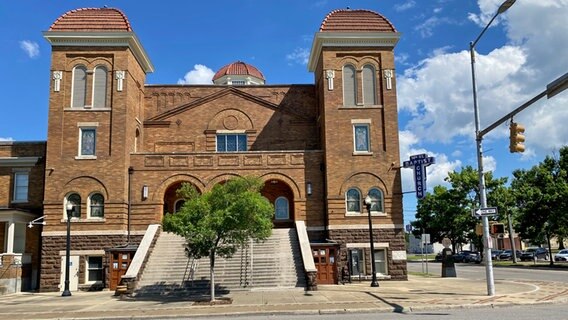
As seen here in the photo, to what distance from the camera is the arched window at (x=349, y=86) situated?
94.0 feet

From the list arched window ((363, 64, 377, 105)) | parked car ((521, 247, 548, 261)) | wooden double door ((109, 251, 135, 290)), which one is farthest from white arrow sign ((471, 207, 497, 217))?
parked car ((521, 247, 548, 261))

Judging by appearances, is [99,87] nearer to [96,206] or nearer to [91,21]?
[91,21]

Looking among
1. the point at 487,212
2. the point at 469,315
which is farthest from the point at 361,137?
the point at 469,315

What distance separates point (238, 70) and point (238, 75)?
2.62ft

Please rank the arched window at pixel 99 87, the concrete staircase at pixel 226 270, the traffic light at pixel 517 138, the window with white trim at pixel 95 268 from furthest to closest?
the arched window at pixel 99 87 → the window with white trim at pixel 95 268 → the concrete staircase at pixel 226 270 → the traffic light at pixel 517 138

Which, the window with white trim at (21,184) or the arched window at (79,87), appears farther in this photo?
the window with white trim at (21,184)

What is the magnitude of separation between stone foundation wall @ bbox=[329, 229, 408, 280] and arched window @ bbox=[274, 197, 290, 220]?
3735 millimetres

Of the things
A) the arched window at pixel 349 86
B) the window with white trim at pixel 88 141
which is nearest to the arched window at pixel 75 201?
the window with white trim at pixel 88 141

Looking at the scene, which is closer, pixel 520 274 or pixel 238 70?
pixel 520 274

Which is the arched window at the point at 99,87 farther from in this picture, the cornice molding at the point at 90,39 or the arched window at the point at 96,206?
the arched window at the point at 96,206

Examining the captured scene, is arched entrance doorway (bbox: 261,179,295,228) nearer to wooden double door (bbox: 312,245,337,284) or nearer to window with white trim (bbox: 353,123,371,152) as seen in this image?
window with white trim (bbox: 353,123,371,152)

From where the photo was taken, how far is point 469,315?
14.3 m

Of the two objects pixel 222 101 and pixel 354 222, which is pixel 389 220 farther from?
pixel 222 101

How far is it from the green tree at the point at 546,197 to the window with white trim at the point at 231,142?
83.6ft
